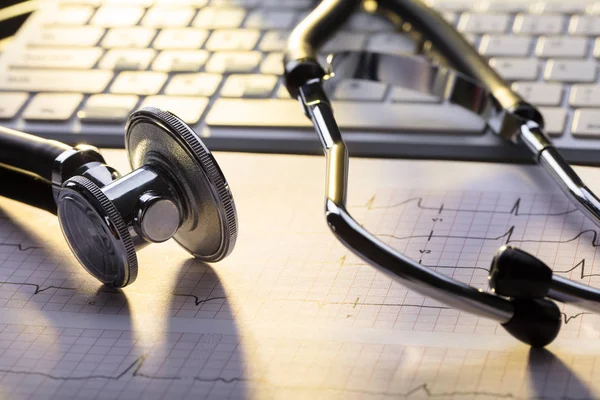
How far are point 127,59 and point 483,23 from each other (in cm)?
40

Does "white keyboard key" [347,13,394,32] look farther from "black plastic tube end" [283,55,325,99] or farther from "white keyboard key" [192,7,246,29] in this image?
"black plastic tube end" [283,55,325,99]

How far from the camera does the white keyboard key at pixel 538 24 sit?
0.96 m

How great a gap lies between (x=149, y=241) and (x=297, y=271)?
0.37ft

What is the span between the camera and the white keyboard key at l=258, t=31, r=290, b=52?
38.4 inches

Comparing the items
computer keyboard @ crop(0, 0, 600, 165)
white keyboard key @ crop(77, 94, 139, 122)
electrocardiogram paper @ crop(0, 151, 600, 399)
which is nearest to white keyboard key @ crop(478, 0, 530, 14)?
computer keyboard @ crop(0, 0, 600, 165)

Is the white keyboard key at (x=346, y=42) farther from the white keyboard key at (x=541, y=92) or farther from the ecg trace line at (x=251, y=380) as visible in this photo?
the ecg trace line at (x=251, y=380)

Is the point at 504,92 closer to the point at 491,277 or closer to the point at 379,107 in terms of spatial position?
the point at 379,107

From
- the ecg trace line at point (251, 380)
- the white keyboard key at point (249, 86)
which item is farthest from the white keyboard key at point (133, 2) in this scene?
the ecg trace line at point (251, 380)

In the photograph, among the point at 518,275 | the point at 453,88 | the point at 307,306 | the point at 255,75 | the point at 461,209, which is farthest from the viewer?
the point at 255,75

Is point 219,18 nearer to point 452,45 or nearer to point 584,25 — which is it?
point 452,45

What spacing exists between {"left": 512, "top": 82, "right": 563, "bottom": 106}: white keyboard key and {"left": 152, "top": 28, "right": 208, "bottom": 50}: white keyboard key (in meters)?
0.35

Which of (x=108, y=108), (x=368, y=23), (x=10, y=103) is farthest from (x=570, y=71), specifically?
(x=10, y=103)

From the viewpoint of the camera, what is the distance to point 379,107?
85cm

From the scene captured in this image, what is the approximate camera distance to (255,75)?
0.91 m
